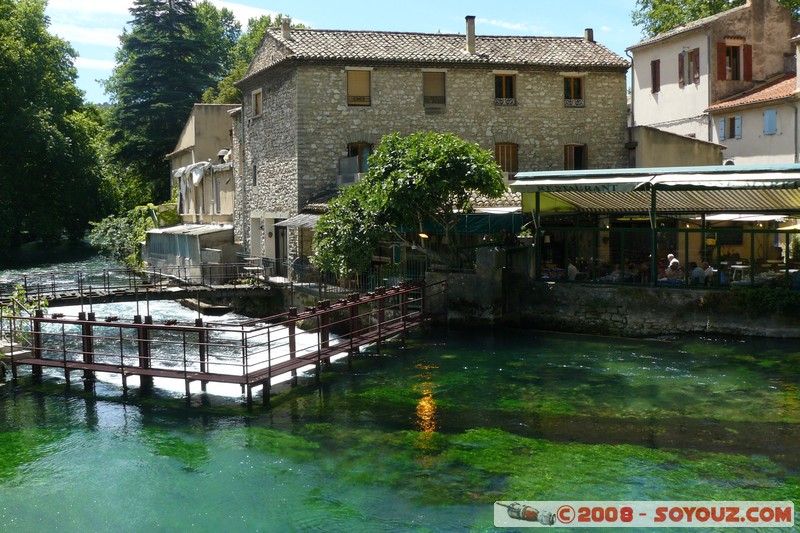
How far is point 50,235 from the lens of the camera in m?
54.9

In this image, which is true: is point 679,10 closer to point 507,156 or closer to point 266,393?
point 507,156

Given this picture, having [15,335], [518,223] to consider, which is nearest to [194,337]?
[15,335]

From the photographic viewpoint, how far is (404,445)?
13914 millimetres

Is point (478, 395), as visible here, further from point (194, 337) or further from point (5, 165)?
point (5, 165)

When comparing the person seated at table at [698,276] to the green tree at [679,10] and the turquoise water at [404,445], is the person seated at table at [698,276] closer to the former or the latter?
the turquoise water at [404,445]

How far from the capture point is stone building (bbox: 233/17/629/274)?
3209 centimetres

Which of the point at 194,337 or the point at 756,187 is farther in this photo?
the point at 194,337

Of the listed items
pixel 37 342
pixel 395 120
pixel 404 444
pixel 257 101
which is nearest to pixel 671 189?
pixel 404 444

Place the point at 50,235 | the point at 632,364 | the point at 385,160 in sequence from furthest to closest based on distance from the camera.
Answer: the point at 50,235 → the point at 385,160 → the point at 632,364

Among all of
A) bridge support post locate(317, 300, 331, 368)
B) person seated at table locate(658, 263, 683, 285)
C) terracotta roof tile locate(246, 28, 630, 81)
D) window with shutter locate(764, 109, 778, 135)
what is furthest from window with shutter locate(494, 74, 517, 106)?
bridge support post locate(317, 300, 331, 368)

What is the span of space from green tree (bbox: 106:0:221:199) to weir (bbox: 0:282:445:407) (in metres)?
33.7

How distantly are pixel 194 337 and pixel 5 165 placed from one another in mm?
32108

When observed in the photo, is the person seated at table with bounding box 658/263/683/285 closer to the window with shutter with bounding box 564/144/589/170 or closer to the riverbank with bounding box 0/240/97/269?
the window with shutter with bounding box 564/144/589/170

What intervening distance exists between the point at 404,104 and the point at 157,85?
34.0 metres
